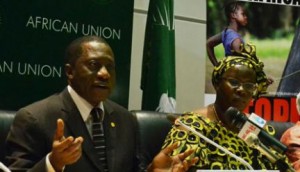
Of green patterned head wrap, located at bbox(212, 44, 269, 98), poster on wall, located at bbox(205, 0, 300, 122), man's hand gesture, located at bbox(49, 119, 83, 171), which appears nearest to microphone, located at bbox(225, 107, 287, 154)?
man's hand gesture, located at bbox(49, 119, 83, 171)

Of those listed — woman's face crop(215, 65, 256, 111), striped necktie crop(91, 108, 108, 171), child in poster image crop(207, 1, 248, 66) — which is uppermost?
child in poster image crop(207, 1, 248, 66)

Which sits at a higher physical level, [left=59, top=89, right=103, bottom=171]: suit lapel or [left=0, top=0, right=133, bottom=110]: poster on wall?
[left=0, top=0, right=133, bottom=110]: poster on wall

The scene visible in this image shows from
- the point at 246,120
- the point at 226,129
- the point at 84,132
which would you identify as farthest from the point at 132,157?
the point at 246,120

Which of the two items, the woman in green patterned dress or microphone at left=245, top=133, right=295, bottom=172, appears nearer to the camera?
microphone at left=245, top=133, right=295, bottom=172

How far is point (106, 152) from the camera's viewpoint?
2.16 meters

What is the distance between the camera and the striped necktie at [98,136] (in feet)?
7.03

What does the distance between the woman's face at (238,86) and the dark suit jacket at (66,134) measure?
53cm

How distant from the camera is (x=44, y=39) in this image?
10.3 feet

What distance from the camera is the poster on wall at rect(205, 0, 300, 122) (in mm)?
4207

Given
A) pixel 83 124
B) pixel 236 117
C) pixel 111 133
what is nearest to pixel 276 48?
pixel 111 133

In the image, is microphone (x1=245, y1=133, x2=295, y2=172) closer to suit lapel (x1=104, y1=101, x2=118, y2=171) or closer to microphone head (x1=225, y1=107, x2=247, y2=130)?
microphone head (x1=225, y1=107, x2=247, y2=130)

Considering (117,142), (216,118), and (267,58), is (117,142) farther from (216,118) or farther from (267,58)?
(267,58)

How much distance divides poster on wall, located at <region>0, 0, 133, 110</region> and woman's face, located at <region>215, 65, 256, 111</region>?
1003 mm

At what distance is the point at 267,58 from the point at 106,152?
2484mm
